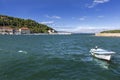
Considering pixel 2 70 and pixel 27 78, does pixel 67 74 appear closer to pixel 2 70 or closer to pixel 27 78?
pixel 27 78

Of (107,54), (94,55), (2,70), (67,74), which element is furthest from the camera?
(94,55)

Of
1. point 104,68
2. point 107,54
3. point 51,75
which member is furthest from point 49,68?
point 107,54

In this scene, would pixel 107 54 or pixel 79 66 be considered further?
pixel 107 54

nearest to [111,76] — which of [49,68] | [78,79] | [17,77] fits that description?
[78,79]

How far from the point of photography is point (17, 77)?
2464cm

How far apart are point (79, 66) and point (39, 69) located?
6172 mm

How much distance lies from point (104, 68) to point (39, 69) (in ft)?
30.6

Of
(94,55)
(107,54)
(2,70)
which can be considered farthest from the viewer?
(94,55)

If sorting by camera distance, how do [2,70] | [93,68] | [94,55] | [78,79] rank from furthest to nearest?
[94,55], [93,68], [2,70], [78,79]

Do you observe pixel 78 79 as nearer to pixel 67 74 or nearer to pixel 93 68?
pixel 67 74

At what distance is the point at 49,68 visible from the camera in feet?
96.9

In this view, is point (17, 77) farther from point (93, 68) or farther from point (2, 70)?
point (93, 68)

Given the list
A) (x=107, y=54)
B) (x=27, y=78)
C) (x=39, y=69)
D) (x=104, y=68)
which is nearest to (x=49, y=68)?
(x=39, y=69)

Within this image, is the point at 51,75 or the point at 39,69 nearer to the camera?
the point at 51,75
